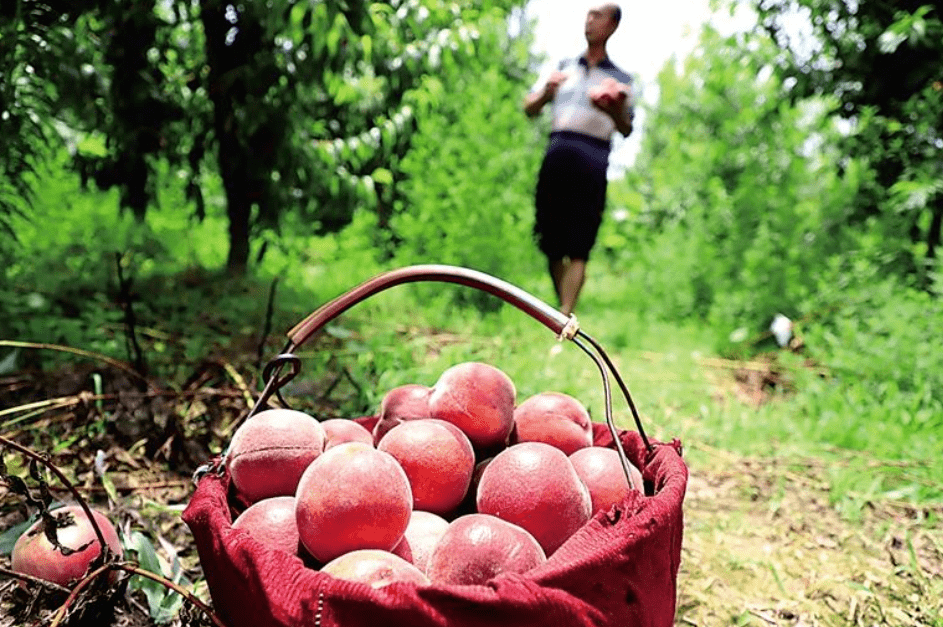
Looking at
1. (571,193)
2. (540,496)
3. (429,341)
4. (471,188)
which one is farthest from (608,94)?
(540,496)

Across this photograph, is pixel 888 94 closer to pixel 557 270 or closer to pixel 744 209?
pixel 744 209

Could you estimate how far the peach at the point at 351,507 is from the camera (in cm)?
98

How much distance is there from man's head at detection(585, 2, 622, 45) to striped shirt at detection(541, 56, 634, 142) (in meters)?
0.12

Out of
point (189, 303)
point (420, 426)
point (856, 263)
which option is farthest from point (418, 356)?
point (856, 263)

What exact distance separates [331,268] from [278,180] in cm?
138

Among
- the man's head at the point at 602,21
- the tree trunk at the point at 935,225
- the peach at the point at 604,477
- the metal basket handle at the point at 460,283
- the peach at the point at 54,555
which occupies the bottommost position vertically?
the peach at the point at 54,555

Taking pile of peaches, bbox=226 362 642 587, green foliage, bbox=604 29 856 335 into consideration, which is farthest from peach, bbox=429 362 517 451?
green foliage, bbox=604 29 856 335

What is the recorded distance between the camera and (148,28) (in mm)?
3225

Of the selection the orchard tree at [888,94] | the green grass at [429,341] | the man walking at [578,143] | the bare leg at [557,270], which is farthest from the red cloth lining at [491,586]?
the orchard tree at [888,94]

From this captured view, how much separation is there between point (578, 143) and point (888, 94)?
7.61 ft

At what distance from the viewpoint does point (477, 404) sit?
1.29m

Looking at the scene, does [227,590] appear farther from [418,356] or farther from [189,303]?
[189,303]

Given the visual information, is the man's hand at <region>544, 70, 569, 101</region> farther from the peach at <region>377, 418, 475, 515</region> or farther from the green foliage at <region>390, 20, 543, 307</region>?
the peach at <region>377, 418, 475, 515</region>

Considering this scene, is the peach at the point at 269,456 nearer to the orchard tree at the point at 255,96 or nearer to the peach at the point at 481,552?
the peach at the point at 481,552
